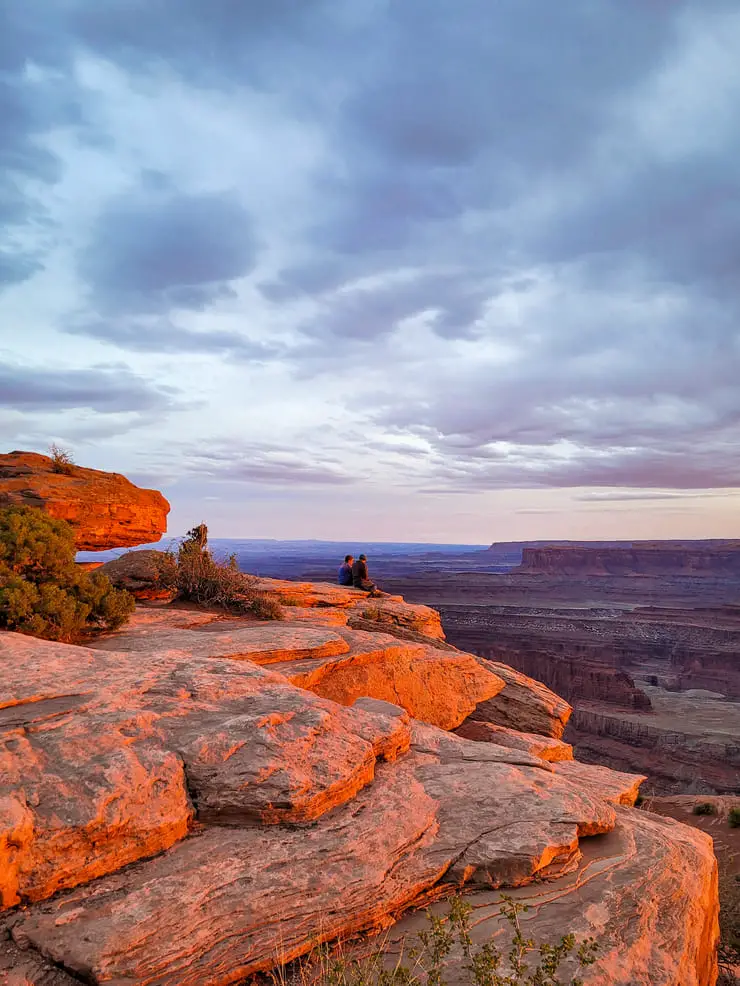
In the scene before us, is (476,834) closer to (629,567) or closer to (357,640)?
(357,640)

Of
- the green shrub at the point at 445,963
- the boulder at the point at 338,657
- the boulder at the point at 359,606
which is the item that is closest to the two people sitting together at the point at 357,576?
the boulder at the point at 359,606

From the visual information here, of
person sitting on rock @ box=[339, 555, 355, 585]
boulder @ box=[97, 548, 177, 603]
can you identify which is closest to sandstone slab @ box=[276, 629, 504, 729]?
boulder @ box=[97, 548, 177, 603]

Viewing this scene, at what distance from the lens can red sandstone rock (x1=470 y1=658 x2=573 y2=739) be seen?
494 inches

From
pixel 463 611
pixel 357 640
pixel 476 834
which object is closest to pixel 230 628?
pixel 357 640

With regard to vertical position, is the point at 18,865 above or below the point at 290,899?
above

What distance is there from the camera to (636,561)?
489 ft

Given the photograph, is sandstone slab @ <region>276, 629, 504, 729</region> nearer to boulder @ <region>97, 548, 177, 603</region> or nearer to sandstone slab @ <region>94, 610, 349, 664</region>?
sandstone slab @ <region>94, 610, 349, 664</region>

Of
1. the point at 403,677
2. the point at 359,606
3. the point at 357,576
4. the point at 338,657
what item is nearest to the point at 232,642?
the point at 338,657

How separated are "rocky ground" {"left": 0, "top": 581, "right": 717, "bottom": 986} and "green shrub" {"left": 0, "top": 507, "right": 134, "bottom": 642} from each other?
1784 millimetres

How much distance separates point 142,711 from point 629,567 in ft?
522

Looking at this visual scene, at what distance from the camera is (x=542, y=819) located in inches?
225

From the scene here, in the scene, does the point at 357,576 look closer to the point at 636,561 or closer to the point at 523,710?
the point at 523,710

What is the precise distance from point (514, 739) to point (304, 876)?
7427mm

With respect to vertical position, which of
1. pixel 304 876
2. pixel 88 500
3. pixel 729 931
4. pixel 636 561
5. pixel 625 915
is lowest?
pixel 636 561
